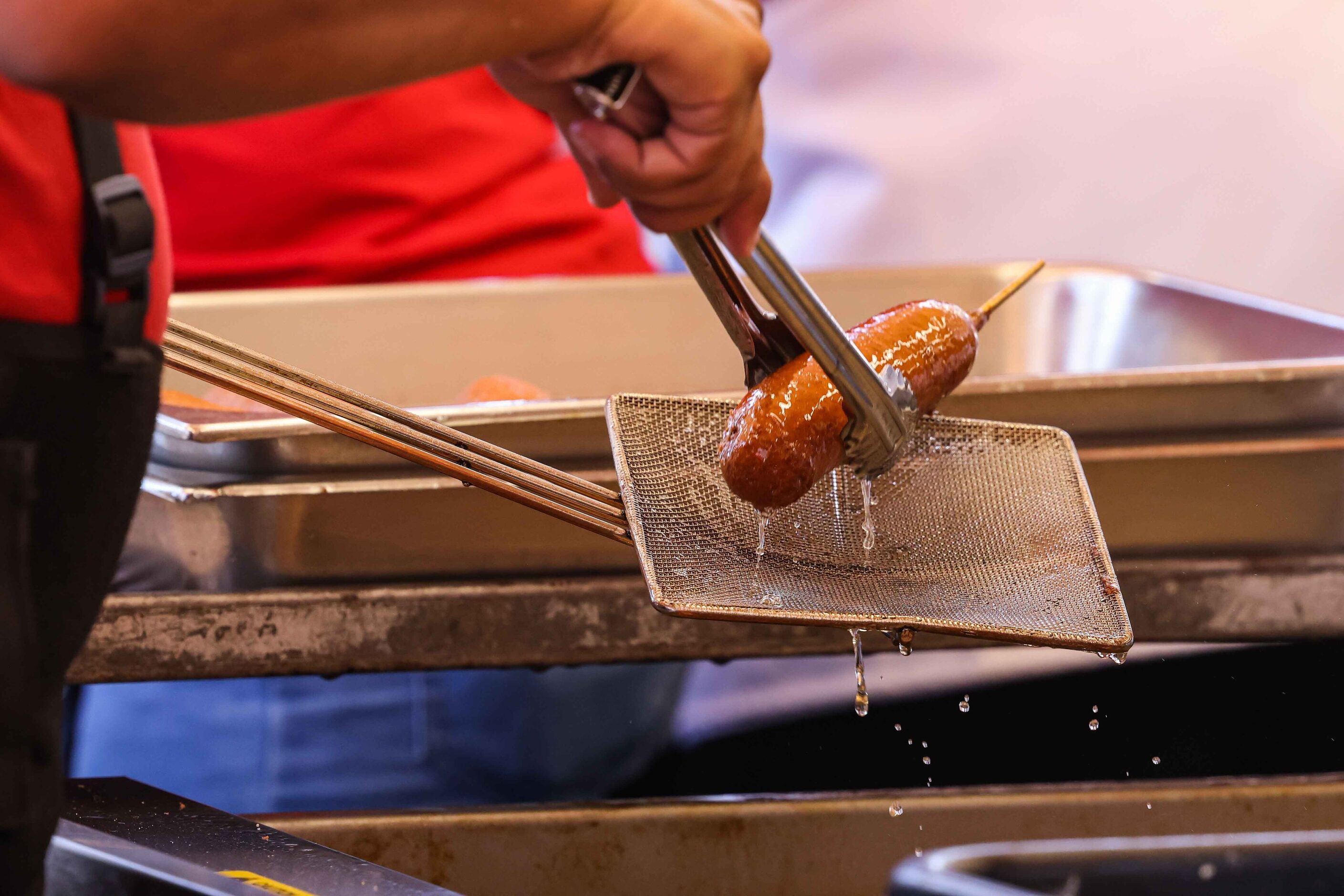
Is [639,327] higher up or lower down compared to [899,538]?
higher up

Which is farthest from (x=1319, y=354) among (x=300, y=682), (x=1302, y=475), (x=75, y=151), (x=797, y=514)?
(x=300, y=682)

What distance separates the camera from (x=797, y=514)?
91cm

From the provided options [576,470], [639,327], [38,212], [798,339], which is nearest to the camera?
[38,212]

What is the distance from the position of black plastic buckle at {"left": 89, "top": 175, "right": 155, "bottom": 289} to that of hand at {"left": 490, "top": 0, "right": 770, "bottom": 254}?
16cm

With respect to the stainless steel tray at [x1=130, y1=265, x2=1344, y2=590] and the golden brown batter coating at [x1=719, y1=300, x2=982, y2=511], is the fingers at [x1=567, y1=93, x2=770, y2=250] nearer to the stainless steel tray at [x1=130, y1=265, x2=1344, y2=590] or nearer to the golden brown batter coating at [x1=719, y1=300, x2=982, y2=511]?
the golden brown batter coating at [x1=719, y1=300, x2=982, y2=511]

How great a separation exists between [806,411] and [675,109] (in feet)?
0.90

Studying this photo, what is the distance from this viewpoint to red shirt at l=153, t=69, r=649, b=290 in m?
1.70

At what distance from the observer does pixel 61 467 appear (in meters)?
0.53

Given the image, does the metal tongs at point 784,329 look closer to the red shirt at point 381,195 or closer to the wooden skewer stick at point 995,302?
the wooden skewer stick at point 995,302

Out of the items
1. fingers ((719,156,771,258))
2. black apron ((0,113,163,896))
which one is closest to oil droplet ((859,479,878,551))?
fingers ((719,156,771,258))

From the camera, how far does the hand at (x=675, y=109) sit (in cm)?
51

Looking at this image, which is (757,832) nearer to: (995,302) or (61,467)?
(995,302)

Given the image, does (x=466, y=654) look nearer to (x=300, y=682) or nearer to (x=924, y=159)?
(x=300, y=682)

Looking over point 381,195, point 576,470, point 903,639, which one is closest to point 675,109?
point 903,639
